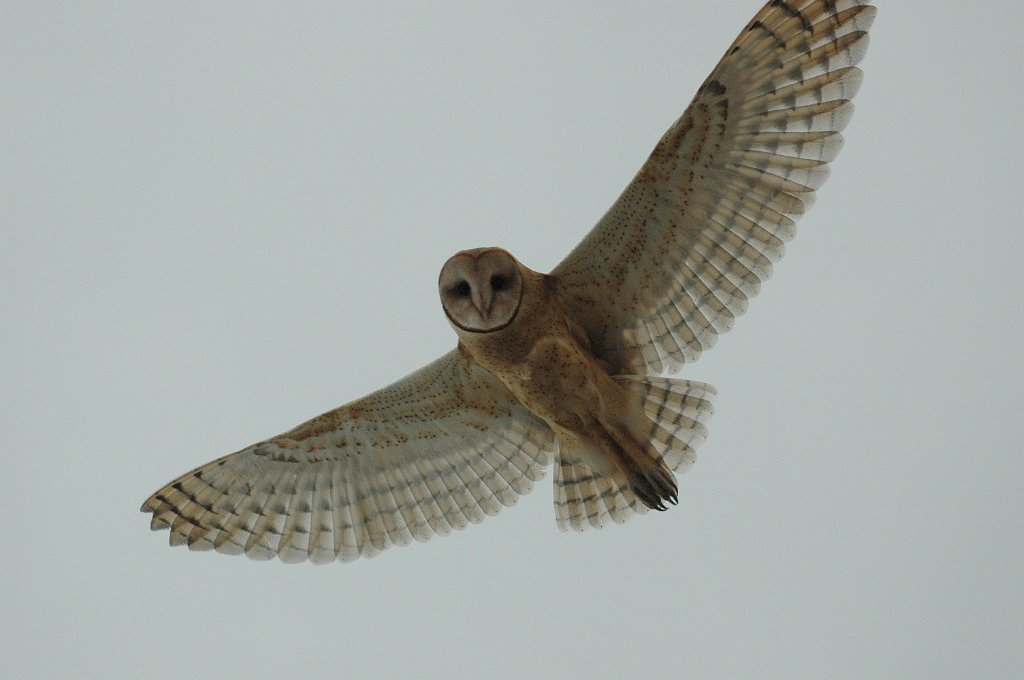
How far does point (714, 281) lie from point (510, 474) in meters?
1.79

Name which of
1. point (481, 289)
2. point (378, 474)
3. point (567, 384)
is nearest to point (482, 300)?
point (481, 289)

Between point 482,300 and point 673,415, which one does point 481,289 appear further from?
point 673,415

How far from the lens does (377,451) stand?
7.45 metres

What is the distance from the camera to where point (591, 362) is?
6.80 metres

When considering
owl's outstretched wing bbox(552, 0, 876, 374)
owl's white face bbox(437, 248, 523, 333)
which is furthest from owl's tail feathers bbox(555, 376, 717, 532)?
owl's white face bbox(437, 248, 523, 333)

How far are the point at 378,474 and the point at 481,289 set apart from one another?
5.42 ft

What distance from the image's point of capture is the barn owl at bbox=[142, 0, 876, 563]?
6.25m

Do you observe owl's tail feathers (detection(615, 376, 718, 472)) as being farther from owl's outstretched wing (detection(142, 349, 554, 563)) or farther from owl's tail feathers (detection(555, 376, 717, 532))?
owl's outstretched wing (detection(142, 349, 554, 563))

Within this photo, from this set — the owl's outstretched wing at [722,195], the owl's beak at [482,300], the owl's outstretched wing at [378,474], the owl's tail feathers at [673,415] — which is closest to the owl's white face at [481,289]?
the owl's beak at [482,300]

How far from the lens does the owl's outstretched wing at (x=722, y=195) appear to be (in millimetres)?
6152

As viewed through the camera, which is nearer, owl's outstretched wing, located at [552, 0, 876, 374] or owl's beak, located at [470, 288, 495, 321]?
owl's outstretched wing, located at [552, 0, 876, 374]

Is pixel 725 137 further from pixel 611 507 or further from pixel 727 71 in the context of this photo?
pixel 611 507

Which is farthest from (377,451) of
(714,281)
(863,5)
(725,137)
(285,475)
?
(863,5)

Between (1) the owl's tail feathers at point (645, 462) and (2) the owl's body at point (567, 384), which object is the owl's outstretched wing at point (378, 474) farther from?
(2) the owl's body at point (567, 384)
